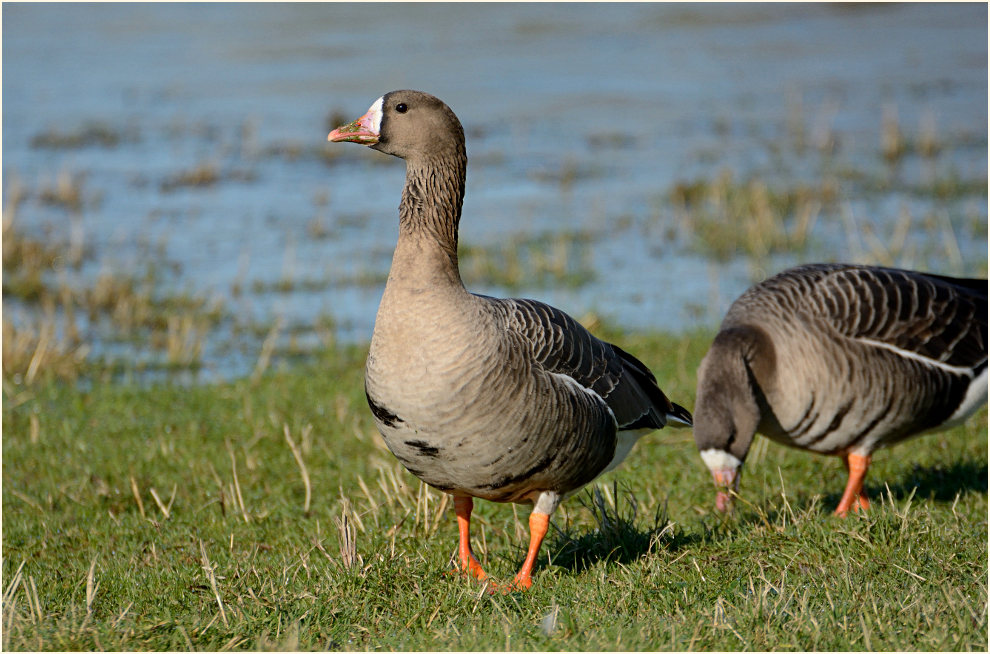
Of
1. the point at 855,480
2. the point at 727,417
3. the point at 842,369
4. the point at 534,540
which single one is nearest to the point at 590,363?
the point at 534,540

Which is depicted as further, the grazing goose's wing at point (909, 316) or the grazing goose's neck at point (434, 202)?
the grazing goose's wing at point (909, 316)

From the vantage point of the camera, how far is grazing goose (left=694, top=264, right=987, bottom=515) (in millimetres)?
6191

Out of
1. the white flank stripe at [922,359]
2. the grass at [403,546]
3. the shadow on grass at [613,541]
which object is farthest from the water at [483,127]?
the shadow on grass at [613,541]

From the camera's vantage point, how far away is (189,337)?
11.2m

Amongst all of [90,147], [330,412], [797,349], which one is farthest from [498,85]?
[797,349]

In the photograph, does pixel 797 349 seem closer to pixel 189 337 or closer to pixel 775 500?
pixel 775 500

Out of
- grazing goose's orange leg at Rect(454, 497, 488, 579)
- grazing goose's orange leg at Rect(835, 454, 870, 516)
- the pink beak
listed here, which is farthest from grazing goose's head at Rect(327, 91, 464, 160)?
grazing goose's orange leg at Rect(835, 454, 870, 516)

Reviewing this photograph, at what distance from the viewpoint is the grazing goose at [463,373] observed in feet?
15.2

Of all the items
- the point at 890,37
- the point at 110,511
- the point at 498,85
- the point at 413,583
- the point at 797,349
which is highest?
the point at 890,37

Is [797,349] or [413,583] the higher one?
[797,349]

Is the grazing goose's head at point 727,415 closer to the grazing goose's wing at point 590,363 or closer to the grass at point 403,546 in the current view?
the grass at point 403,546

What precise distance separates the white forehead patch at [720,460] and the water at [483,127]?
17.0ft

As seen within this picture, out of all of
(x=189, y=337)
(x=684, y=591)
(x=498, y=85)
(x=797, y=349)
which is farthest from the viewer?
(x=498, y=85)

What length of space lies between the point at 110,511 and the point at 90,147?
15099 mm
